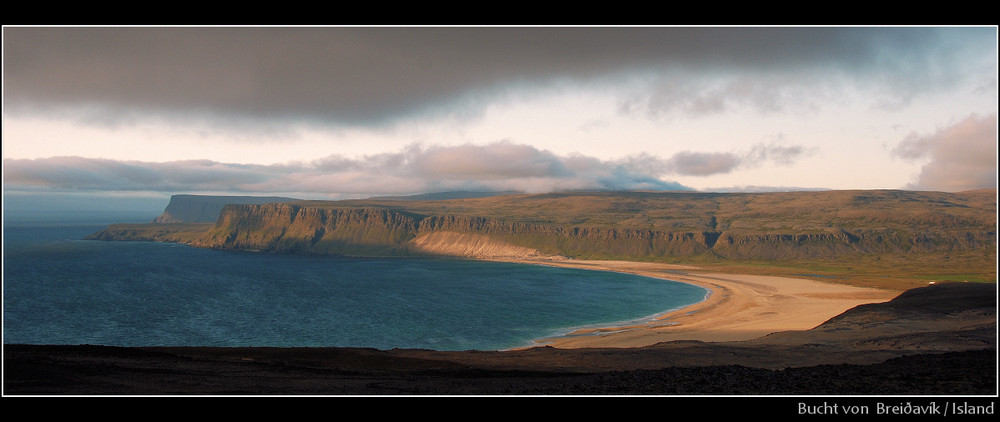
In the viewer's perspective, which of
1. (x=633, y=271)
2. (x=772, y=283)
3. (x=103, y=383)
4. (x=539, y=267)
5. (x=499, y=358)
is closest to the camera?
(x=103, y=383)

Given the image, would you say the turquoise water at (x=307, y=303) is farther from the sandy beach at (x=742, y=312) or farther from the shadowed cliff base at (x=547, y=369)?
the shadowed cliff base at (x=547, y=369)

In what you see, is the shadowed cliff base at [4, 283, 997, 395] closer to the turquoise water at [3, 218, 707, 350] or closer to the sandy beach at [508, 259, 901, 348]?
the sandy beach at [508, 259, 901, 348]

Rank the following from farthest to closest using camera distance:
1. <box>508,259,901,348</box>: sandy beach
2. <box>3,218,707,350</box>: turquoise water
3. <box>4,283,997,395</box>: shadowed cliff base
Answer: <box>3,218,707,350</box>: turquoise water → <box>508,259,901,348</box>: sandy beach → <box>4,283,997,395</box>: shadowed cliff base

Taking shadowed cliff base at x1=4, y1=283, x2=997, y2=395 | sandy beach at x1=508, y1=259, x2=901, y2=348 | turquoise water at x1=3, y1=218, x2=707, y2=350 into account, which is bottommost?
turquoise water at x1=3, y1=218, x2=707, y2=350

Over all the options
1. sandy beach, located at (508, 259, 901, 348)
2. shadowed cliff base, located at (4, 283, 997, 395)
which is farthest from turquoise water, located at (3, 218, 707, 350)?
shadowed cliff base, located at (4, 283, 997, 395)

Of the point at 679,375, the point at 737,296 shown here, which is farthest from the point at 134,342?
the point at 737,296

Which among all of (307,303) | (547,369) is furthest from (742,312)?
(307,303)

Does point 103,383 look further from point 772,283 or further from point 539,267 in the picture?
point 539,267

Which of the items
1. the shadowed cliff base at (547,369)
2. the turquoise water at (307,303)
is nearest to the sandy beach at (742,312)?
the turquoise water at (307,303)
